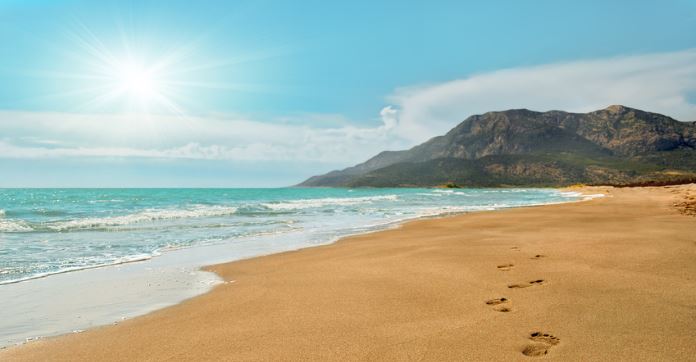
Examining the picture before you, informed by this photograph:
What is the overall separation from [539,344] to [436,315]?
126cm

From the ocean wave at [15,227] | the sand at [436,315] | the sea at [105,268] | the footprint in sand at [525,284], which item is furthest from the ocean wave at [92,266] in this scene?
the ocean wave at [15,227]

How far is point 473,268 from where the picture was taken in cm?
754

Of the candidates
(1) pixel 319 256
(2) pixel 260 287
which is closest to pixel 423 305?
(2) pixel 260 287

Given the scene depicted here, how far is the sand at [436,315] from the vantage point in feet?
12.7

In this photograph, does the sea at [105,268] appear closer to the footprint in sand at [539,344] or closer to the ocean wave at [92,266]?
the ocean wave at [92,266]

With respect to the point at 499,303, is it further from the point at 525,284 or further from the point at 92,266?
the point at 92,266

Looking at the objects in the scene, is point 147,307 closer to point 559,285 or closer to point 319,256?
point 319,256

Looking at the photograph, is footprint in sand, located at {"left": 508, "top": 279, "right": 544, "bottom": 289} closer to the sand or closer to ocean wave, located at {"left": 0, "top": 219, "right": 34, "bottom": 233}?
the sand

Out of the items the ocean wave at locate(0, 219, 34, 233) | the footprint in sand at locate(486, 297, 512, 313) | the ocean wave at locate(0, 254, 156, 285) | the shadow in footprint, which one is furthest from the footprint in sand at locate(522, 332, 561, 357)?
the ocean wave at locate(0, 219, 34, 233)

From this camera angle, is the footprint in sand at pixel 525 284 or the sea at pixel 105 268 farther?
the footprint in sand at pixel 525 284

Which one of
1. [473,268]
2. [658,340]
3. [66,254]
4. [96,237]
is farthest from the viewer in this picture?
[96,237]

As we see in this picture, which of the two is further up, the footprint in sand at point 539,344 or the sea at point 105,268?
the footprint in sand at point 539,344

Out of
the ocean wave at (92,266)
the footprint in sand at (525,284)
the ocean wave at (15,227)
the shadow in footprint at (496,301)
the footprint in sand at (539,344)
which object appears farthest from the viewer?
the ocean wave at (15,227)

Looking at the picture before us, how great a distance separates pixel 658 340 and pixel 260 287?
5.45 m
